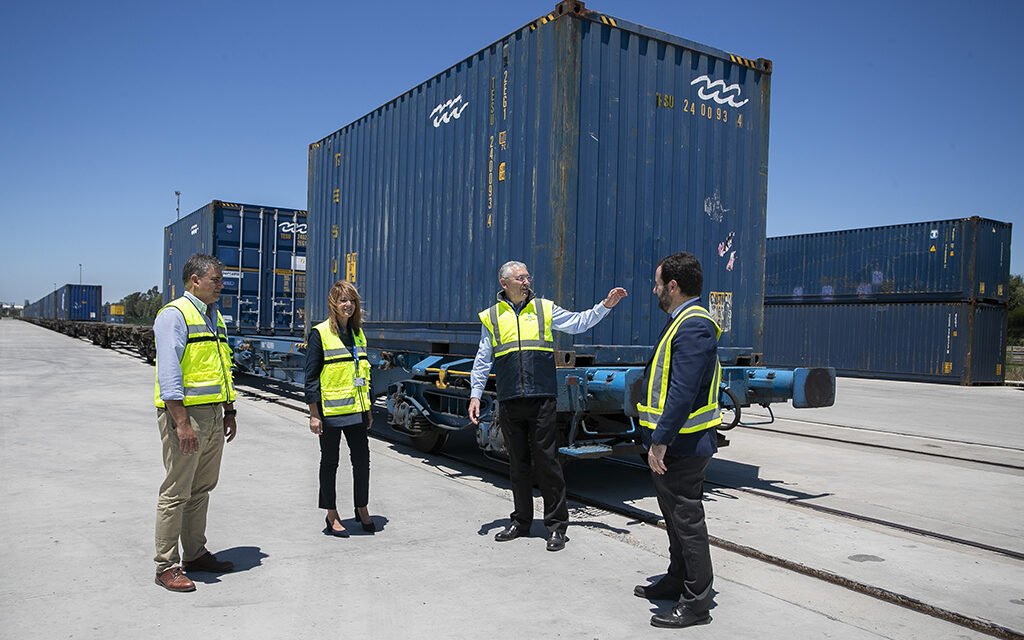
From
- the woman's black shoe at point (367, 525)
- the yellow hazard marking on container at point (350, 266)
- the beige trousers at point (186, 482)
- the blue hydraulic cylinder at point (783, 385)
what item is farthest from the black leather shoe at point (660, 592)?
the yellow hazard marking on container at point (350, 266)

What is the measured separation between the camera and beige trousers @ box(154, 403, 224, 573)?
3926 mm

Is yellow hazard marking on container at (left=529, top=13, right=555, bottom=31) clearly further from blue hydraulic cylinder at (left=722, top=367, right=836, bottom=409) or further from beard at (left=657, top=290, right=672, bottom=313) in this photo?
beard at (left=657, top=290, right=672, bottom=313)

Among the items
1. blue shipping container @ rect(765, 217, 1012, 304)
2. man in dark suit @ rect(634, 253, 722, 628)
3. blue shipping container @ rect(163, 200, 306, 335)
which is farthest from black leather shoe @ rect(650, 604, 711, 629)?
blue shipping container @ rect(765, 217, 1012, 304)

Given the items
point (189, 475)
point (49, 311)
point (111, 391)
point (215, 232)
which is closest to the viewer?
point (189, 475)

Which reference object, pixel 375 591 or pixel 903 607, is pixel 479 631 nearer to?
pixel 375 591

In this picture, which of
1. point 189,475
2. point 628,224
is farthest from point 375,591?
point 628,224

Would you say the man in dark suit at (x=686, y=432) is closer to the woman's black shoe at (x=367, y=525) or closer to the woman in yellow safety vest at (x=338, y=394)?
the woman in yellow safety vest at (x=338, y=394)

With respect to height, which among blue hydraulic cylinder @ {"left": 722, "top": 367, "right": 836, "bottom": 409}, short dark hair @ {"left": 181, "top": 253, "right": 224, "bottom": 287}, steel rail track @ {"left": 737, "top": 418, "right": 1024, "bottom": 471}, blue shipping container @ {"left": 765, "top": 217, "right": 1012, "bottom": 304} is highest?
blue shipping container @ {"left": 765, "top": 217, "right": 1012, "bottom": 304}

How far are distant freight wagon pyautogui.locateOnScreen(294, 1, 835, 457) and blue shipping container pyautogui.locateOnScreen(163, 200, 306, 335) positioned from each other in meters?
8.47

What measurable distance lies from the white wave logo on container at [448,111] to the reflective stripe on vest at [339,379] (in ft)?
11.9

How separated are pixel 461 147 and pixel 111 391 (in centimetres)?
991

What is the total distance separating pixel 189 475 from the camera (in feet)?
13.0

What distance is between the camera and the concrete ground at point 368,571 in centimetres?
357

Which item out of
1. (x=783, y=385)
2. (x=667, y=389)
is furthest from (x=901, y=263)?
Result: (x=667, y=389)
